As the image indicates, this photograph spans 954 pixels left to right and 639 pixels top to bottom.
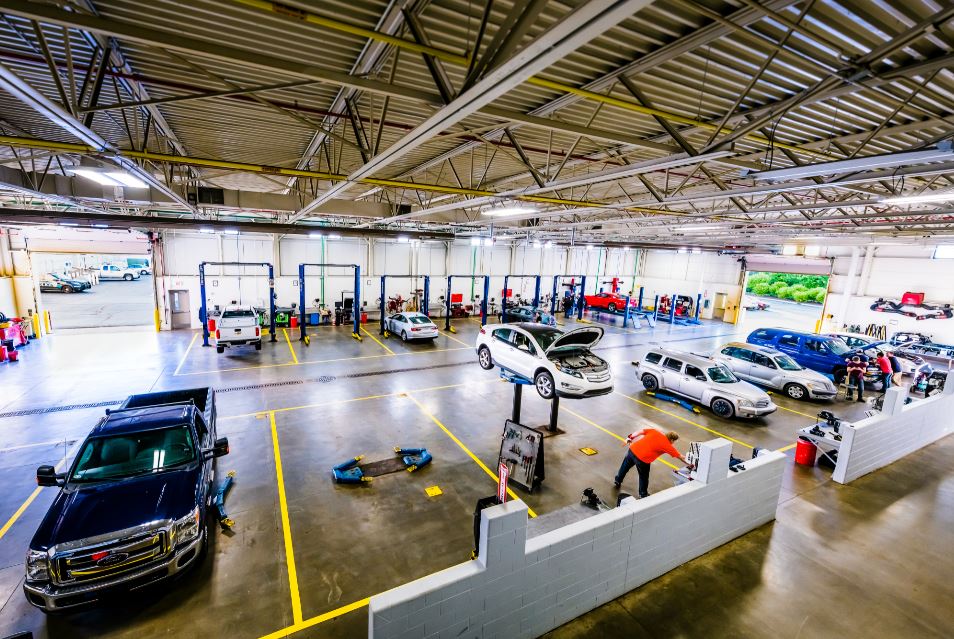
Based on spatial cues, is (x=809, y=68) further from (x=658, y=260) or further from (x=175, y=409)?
(x=658, y=260)

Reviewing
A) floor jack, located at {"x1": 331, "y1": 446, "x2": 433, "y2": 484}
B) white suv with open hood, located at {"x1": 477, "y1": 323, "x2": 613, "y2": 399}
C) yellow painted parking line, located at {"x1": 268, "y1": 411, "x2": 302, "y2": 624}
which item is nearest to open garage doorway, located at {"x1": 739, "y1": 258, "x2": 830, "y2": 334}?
white suv with open hood, located at {"x1": 477, "y1": 323, "x2": 613, "y2": 399}

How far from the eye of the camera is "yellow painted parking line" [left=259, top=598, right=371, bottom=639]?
13.8 ft

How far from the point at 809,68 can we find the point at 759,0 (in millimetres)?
1707

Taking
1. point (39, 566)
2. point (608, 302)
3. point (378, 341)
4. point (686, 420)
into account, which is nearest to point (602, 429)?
point (686, 420)

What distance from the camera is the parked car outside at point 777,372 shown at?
39.4 ft

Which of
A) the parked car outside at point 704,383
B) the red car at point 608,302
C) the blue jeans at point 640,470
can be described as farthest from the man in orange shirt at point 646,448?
the red car at point 608,302

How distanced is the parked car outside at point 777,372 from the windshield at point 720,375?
2.02m

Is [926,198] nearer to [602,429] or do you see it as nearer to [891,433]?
[891,433]

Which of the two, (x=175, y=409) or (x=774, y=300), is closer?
(x=175, y=409)

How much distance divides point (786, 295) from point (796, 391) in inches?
1566

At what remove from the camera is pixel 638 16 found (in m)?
3.64

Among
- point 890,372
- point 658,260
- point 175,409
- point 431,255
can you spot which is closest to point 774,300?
point 658,260

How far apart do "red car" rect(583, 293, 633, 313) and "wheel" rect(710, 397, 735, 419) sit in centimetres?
1686

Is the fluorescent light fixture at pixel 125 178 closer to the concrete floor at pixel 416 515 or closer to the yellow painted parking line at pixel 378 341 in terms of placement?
the concrete floor at pixel 416 515
